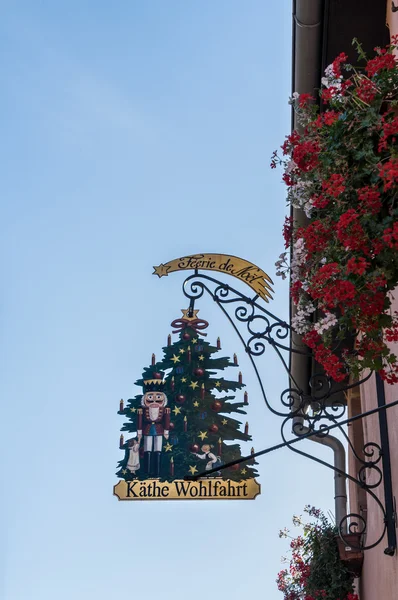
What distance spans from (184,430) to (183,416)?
115mm

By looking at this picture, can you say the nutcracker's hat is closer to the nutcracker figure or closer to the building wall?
the nutcracker figure

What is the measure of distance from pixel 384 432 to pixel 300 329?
1.78 m

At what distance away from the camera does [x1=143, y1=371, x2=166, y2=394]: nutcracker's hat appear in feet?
22.8

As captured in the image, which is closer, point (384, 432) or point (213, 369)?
point (384, 432)

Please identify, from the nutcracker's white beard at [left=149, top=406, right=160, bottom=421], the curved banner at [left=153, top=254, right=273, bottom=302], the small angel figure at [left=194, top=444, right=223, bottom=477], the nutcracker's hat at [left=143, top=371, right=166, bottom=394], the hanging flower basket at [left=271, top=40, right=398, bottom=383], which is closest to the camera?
the hanging flower basket at [left=271, top=40, right=398, bottom=383]

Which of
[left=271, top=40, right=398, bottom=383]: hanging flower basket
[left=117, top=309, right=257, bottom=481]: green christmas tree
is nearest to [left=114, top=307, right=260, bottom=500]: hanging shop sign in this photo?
[left=117, top=309, right=257, bottom=481]: green christmas tree

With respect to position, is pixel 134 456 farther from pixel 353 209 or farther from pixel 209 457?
pixel 353 209

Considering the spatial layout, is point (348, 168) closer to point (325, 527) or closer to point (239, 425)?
point (239, 425)

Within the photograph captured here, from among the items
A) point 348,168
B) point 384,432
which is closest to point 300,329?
point 348,168

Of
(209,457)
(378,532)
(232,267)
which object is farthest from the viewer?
(209,457)

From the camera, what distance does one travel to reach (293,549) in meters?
8.25

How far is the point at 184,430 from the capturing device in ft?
22.4

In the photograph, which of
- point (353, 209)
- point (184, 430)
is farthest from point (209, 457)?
point (353, 209)

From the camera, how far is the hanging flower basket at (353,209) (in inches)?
120
